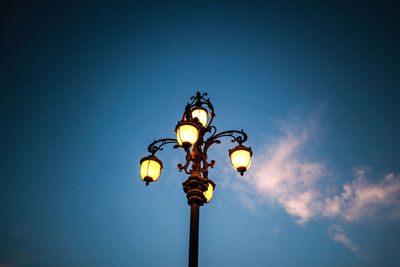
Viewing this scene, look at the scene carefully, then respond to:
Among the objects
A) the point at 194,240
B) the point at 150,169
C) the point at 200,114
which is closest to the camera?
the point at 194,240

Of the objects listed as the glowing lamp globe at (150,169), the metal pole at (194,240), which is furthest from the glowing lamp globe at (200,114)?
the metal pole at (194,240)

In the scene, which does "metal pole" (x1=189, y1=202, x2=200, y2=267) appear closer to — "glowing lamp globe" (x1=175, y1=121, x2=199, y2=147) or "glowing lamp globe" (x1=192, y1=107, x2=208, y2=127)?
"glowing lamp globe" (x1=175, y1=121, x2=199, y2=147)

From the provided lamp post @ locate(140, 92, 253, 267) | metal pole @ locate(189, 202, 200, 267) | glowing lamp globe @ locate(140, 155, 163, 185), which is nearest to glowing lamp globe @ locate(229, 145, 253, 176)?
lamp post @ locate(140, 92, 253, 267)

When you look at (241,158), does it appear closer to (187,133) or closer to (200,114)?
(187,133)

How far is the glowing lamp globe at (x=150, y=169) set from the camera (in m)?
6.25

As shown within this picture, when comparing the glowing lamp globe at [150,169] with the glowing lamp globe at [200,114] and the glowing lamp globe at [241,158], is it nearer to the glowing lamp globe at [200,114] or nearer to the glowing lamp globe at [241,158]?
the glowing lamp globe at [200,114]

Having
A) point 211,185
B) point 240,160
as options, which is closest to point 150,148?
point 211,185

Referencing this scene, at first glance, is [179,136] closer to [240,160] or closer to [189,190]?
[189,190]

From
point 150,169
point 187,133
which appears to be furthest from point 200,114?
point 150,169

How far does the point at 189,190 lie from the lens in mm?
5242

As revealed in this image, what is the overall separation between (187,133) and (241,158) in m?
1.63

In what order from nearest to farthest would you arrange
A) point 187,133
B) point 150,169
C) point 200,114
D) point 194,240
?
1. point 194,240
2. point 187,133
3. point 150,169
4. point 200,114

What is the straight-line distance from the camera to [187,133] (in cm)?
582

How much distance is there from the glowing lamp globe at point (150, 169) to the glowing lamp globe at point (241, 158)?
6.58 ft
